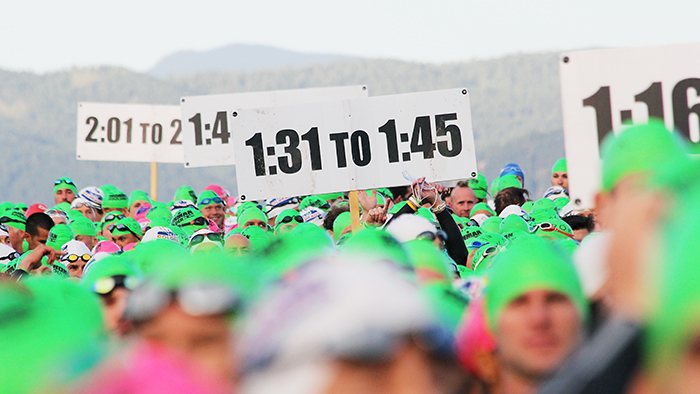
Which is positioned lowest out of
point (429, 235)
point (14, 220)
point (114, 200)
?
point (429, 235)

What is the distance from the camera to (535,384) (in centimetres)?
216

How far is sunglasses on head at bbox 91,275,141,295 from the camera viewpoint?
3.09 m

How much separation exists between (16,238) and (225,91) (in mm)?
74536

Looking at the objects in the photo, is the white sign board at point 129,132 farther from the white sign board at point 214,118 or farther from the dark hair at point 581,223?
the dark hair at point 581,223

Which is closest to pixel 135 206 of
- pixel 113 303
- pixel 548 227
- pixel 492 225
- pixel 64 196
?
pixel 64 196

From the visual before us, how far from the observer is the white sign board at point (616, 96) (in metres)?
4.28

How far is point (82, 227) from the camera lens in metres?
8.53

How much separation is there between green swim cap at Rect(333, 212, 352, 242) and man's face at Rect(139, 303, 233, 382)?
207 inches

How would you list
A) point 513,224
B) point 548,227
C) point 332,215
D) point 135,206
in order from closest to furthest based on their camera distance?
point 548,227 → point 513,224 → point 332,215 → point 135,206

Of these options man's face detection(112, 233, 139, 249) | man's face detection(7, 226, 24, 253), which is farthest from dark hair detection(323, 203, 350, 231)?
man's face detection(7, 226, 24, 253)

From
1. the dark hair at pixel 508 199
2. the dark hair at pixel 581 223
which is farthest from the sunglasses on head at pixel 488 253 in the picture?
the dark hair at pixel 508 199

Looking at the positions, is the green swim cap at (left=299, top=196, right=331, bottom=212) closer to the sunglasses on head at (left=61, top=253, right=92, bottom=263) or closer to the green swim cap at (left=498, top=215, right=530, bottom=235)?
the green swim cap at (left=498, top=215, right=530, bottom=235)

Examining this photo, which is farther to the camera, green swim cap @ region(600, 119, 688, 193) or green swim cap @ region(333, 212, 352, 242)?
green swim cap @ region(333, 212, 352, 242)

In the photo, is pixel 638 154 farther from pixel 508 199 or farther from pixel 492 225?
pixel 508 199
